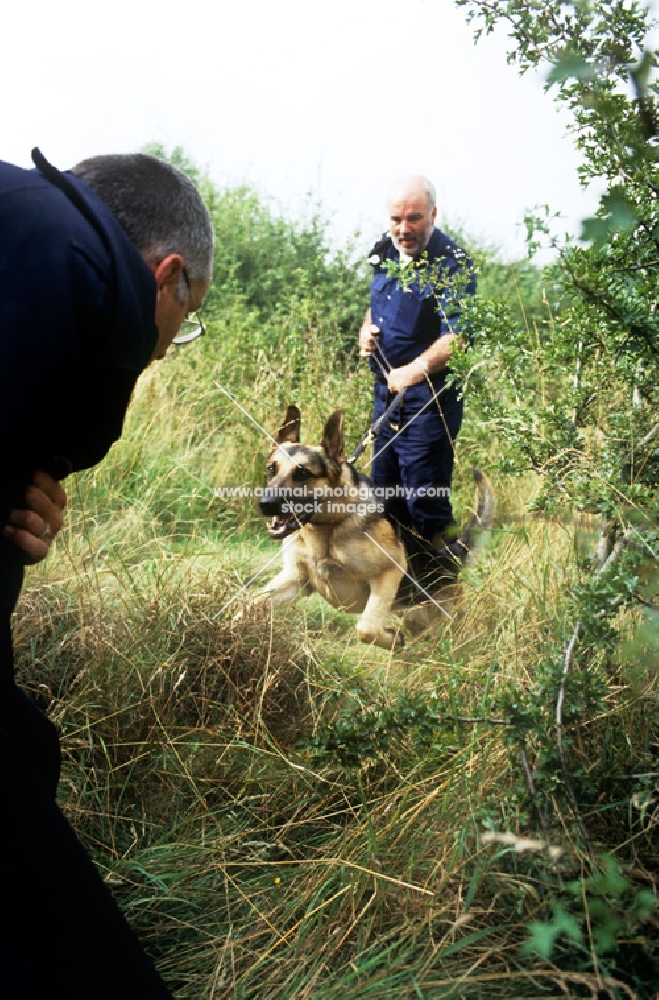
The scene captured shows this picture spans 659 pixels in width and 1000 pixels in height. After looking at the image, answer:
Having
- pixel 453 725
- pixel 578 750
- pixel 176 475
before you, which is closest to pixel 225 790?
pixel 453 725

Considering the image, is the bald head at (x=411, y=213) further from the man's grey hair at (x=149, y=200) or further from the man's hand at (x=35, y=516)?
the man's hand at (x=35, y=516)

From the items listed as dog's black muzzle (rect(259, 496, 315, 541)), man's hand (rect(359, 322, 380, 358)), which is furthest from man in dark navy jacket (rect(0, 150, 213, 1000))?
man's hand (rect(359, 322, 380, 358))

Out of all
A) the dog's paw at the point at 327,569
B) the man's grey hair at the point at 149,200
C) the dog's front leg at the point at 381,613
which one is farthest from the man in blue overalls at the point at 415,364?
the man's grey hair at the point at 149,200

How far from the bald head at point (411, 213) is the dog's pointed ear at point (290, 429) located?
4.19ft

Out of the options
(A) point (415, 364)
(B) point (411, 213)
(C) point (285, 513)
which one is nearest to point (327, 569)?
(C) point (285, 513)

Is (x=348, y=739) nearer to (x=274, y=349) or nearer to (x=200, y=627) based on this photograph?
(x=200, y=627)

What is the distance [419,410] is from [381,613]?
129 centimetres

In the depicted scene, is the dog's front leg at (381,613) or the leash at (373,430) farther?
the leash at (373,430)

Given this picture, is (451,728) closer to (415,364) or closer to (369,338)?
(415,364)

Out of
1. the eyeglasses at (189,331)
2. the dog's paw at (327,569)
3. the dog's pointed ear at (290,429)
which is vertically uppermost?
the eyeglasses at (189,331)

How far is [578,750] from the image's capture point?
9.23 ft

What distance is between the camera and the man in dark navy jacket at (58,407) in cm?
183

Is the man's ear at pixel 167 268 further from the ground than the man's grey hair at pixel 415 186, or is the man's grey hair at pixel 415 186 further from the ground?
the man's ear at pixel 167 268

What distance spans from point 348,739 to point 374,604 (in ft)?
8.56
